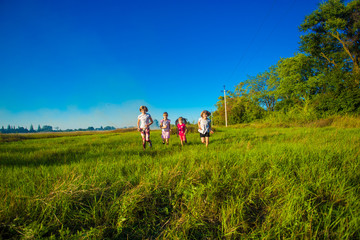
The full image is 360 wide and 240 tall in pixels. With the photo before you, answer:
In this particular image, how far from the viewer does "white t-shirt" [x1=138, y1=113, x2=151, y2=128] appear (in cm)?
735

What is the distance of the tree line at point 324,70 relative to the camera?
58.9ft

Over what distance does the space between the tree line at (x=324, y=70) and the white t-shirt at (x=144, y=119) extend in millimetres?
20387

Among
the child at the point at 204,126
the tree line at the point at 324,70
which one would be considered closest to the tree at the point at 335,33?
the tree line at the point at 324,70

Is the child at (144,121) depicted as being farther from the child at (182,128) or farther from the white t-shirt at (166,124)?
the child at (182,128)

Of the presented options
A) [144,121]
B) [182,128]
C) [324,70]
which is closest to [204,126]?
[182,128]

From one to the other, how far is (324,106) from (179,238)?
2582 cm

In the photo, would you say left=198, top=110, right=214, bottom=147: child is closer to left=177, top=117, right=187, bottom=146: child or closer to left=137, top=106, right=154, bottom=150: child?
left=177, top=117, right=187, bottom=146: child

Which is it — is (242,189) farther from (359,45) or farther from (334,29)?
(359,45)

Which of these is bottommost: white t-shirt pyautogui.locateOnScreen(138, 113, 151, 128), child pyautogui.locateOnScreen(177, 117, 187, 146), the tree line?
child pyautogui.locateOnScreen(177, 117, 187, 146)

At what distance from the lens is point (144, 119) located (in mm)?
7426

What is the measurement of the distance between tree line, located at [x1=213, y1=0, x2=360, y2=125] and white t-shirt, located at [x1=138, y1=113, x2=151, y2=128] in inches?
803

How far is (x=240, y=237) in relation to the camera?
1.30m

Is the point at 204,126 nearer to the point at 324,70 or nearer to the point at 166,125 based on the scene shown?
the point at 166,125

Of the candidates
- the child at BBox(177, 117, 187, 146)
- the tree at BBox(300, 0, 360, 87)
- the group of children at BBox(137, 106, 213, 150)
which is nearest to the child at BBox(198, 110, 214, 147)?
the group of children at BBox(137, 106, 213, 150)
